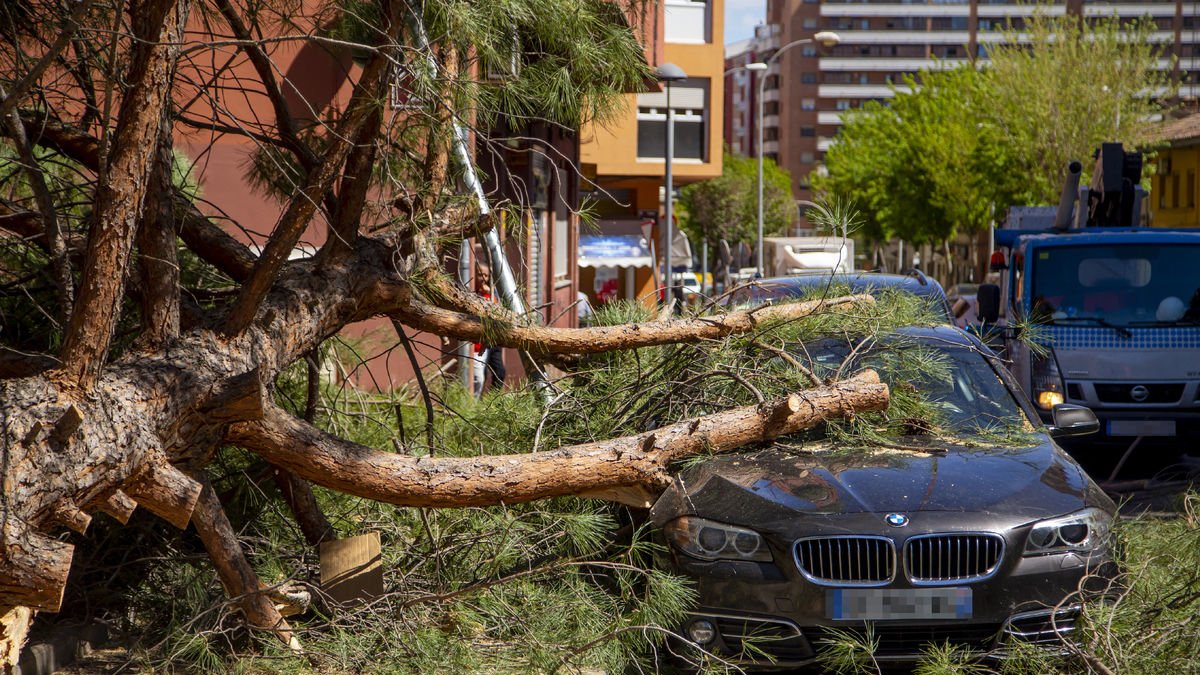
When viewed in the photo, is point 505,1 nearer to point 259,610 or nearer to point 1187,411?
point 259,610

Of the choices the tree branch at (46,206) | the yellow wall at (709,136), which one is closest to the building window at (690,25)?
the yellow wall at (709,136)

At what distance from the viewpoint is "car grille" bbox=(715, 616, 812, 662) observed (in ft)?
16.4

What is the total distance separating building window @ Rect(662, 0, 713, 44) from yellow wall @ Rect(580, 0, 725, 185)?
0.15 meters

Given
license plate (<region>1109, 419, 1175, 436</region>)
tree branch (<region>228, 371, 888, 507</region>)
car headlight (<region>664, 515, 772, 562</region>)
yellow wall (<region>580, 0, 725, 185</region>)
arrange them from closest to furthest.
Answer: tree branch (<region>228, 371, 888, 507</region>) → car headlight (<region>664, 515, 772, 562</region>) → license plate (<region>1109, 419, 1175, 436</region>) → yellow wall (<region>580, 0, 725, 185</region>)

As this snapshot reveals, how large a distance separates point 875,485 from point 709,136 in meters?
28.6

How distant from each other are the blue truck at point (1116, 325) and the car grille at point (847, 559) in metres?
6.72

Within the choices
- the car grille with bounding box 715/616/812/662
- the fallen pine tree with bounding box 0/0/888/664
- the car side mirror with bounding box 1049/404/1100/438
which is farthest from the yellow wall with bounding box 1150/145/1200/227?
the car grille with bounding box 715/616/812/662

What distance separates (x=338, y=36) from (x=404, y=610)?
306 cm

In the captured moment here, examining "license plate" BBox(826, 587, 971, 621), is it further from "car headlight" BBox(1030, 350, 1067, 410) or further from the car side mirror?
"car headlight" BBox(1030, 350, 1067, 410)

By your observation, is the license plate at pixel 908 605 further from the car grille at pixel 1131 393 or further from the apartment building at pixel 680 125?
the apartment building at pixel 680 125

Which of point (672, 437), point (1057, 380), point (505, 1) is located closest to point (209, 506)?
point (672, 437)

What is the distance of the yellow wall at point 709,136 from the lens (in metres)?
30.5

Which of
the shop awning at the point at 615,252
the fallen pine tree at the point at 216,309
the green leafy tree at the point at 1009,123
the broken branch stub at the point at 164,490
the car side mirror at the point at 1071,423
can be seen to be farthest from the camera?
the green leafy tree at the point at 1009,123

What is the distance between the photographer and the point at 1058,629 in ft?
16.1
